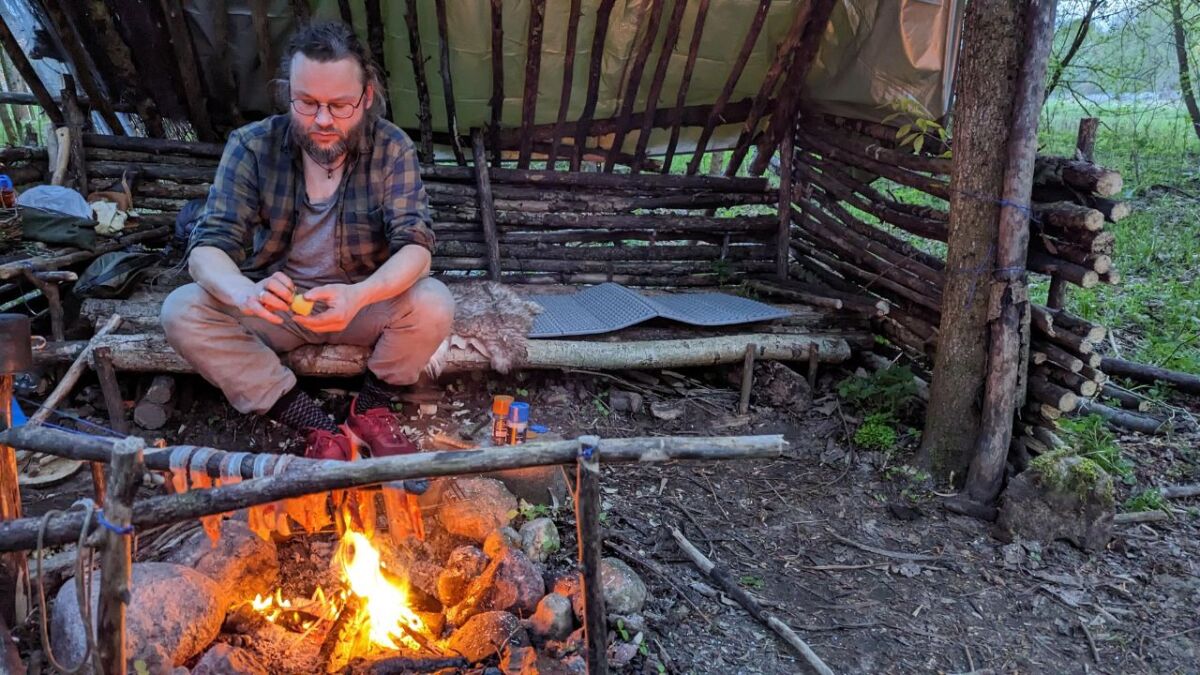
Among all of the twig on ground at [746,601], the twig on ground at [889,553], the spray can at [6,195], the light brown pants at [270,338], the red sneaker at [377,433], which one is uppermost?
the spray can at [6,195]

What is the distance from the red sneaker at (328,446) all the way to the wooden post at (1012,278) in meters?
2.76

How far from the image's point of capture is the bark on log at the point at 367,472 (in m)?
1.60

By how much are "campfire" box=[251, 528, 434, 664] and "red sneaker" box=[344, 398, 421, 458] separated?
526 mm

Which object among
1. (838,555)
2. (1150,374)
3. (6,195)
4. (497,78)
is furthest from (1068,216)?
(6,195)

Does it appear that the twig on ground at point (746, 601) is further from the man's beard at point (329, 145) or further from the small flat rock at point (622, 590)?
the man's beard at point (329, 145)

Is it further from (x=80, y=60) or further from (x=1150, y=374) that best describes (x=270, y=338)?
(x=1150, y=374)

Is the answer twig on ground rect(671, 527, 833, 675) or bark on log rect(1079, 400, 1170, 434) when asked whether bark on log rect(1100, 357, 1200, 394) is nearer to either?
bark on log rect(1079, 400, 1170, 434)

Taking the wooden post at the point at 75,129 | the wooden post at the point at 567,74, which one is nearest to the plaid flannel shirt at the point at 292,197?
the wooden post at the point at 567,74

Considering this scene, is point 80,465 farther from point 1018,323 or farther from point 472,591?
point 1018,323

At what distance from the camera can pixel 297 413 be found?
10.2ft

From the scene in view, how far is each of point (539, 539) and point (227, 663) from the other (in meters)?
1.12

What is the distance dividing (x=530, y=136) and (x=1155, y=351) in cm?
445

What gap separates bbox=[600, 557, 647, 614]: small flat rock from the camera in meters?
2.60

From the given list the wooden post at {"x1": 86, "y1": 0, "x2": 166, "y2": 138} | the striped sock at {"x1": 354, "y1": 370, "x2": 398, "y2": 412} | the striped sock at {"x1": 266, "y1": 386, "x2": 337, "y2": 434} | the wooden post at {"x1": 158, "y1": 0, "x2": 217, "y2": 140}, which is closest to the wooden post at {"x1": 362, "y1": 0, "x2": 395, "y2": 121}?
the wooden post at {"x1": 158, "y1": 0, "x2": 217, "y2": 140}
